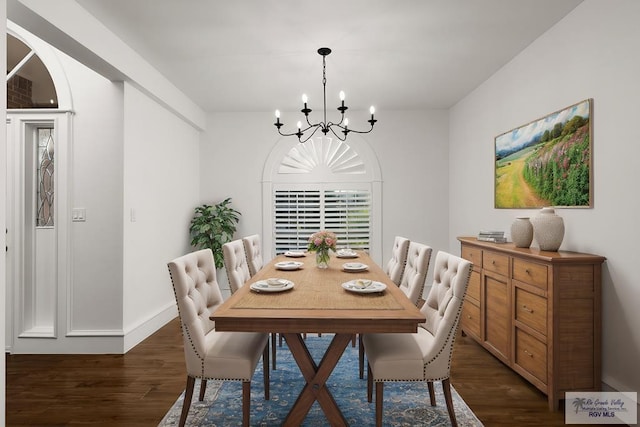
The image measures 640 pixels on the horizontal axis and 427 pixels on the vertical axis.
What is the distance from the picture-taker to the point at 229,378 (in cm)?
198

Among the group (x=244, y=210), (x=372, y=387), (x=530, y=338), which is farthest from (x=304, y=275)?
(x=244, y=210)

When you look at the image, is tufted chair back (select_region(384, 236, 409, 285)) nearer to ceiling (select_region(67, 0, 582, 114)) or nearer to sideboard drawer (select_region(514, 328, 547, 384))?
sideboard drawer (select_region(514, 328, 547, 384))

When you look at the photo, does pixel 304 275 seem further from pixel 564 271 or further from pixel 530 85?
pixel 530 85

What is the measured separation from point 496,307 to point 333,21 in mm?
2543

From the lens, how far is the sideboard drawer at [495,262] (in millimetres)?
2916

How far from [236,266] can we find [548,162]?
8.34 feet

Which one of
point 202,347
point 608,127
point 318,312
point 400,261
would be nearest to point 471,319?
point 400,261

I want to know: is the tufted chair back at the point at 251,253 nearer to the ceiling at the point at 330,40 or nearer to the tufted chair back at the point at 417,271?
the tufted chair back at the point at 417,271

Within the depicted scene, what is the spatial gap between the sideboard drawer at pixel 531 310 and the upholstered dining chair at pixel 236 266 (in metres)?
1.79

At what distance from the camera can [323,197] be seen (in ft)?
17.8

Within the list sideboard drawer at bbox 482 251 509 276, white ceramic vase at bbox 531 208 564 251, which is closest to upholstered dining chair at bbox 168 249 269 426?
sideboard drawer at bbox 482 251 509 276

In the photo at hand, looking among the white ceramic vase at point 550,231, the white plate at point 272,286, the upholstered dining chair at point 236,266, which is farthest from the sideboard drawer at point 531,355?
the upholstered dining chair at point 236,266

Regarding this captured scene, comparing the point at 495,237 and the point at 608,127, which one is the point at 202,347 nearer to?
the point at 495,237

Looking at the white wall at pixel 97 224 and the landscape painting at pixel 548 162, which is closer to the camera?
the landscape painting at pixel 548 162
